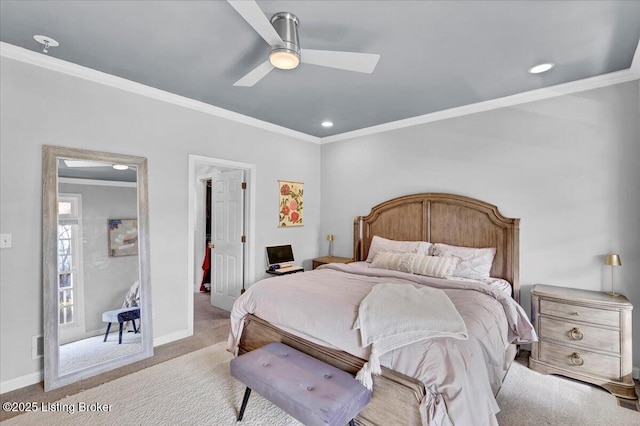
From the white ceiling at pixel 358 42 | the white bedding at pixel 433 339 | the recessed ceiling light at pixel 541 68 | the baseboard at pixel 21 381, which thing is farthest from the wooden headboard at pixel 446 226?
the baseboard at pixel 21 381

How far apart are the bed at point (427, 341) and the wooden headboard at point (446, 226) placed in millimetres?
11

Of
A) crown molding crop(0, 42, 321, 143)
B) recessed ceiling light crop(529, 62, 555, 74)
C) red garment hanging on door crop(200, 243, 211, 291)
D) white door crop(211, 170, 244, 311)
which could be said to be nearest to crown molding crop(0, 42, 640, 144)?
crown molding crop(0, 42, 321, 143)

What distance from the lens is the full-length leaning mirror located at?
8.41 ft

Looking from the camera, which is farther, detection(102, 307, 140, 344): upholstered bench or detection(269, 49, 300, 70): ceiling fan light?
detection(102, 307, 140, 344): upholstered bench

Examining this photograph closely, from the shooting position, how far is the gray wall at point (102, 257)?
284cm

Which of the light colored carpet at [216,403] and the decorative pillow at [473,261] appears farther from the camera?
the decorative pillow at [473,261]

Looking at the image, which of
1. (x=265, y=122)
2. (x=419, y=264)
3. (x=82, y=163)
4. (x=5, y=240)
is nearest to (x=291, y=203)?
(x=265, y=122)

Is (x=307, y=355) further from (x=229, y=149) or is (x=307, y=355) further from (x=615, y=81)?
(x=615, y=81)

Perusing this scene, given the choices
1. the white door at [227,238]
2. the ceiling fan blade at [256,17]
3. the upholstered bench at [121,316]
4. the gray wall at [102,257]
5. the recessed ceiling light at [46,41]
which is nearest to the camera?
the ceiling fan blade at [256,17]

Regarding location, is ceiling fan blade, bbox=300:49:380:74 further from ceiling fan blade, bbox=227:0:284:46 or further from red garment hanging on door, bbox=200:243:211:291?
red garment hanging on door, bbox=200:243:211:291

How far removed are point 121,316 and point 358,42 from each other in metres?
3.30

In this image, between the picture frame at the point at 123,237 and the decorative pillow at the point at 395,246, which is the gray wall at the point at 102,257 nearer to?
the picture frame at the point at 123,237

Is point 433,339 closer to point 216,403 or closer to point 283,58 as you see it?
point 216,403

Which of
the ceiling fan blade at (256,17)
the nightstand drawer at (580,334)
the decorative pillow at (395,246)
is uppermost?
the ceiling fan blade at (256,17)
